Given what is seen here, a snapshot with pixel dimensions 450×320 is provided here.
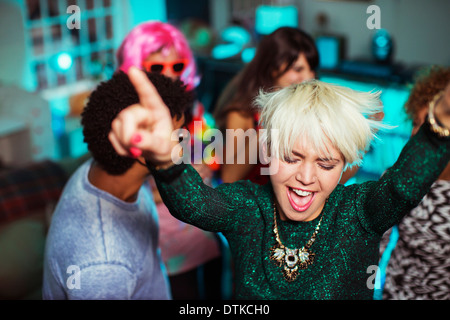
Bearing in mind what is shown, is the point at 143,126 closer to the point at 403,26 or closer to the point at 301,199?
the point at 301,199

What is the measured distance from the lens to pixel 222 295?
2447 millimetres

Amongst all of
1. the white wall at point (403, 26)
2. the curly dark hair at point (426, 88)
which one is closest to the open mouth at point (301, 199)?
the curly dark hair at point (426, 88)

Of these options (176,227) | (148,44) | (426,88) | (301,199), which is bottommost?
(176,227)

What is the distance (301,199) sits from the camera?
42.1 inches

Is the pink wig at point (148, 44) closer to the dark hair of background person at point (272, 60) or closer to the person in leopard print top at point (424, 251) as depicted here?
the dark hair of background person at point (272, 60)

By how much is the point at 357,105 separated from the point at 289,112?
0.15 m

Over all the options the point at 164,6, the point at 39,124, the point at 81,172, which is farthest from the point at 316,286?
the point at 164,6

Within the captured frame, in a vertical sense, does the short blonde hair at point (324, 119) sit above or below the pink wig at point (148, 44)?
below

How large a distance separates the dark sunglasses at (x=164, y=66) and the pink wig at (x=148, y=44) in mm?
36

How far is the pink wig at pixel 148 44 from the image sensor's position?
224cm

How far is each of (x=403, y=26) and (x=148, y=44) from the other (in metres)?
5.43

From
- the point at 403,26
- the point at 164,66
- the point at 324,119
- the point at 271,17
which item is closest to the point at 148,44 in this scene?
the point at 164,66

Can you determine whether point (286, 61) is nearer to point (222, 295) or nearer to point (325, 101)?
point (325, 101)
